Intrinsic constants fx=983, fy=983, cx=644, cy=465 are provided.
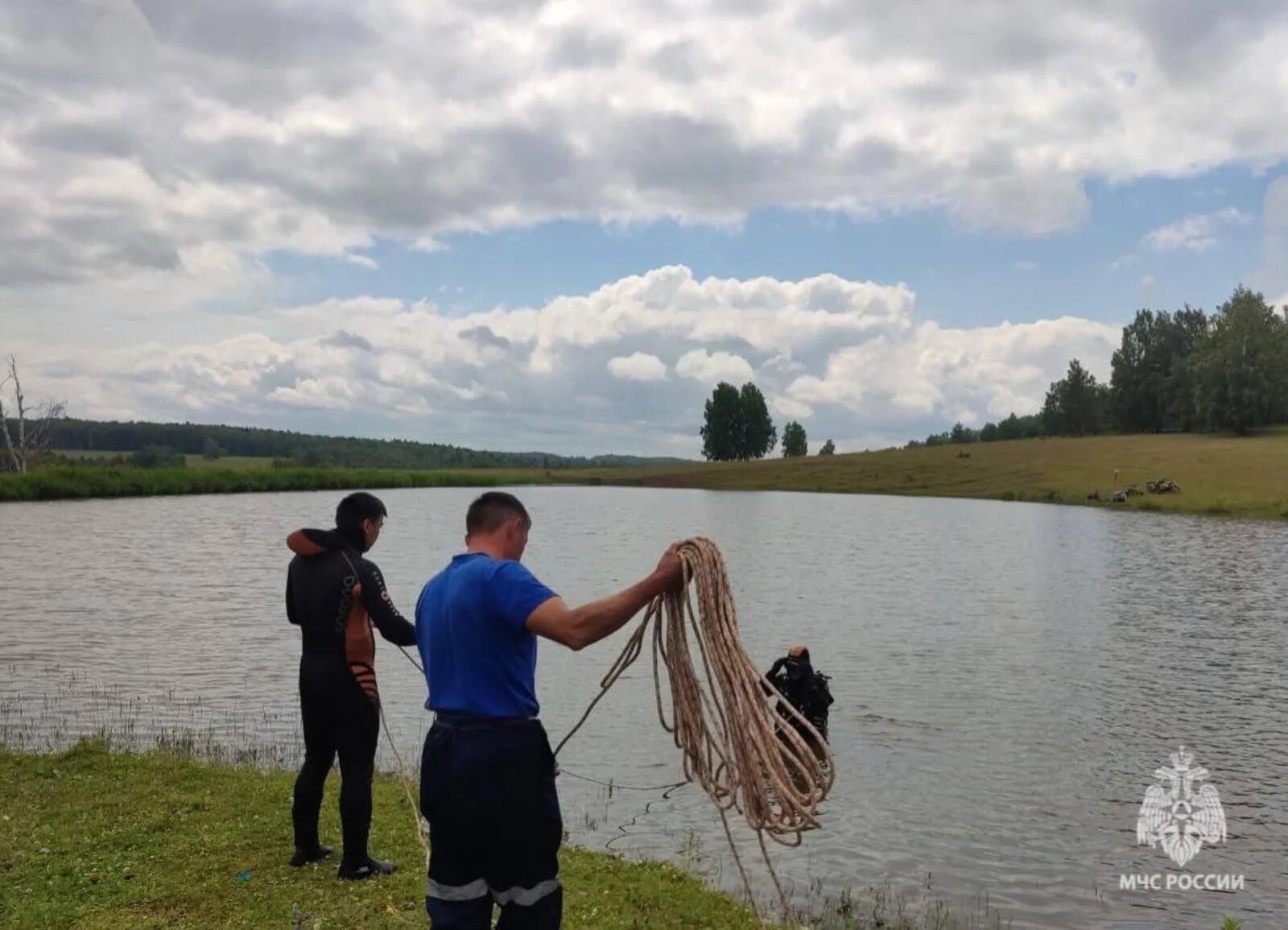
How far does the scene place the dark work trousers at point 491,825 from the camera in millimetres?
4406

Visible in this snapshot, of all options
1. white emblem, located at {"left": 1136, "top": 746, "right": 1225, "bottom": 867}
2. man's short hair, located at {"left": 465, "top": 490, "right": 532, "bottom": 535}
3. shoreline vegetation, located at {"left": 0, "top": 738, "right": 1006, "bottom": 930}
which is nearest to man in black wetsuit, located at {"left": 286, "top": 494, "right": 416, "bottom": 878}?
shoreline vegetation, located at {"left": 0, "top": 738, "right": 1006, "bottom": 930}

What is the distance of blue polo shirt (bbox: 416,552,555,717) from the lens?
440cm

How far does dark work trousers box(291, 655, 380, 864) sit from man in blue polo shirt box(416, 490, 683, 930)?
2996 mm

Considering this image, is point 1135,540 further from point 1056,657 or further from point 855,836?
point 855,836

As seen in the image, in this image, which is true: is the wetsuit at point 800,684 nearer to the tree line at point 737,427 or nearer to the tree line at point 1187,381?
the tree line at point 1187,381

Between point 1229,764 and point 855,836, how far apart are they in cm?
706

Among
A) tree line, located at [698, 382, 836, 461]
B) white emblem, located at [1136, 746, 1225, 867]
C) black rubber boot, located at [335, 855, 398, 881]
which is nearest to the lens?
black rubber boot, located at [335, 855, 398, 881]

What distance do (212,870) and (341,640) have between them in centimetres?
248

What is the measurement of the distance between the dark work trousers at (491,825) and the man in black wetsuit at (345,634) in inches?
104

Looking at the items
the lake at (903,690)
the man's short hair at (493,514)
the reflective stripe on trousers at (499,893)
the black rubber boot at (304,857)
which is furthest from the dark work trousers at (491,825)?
the lake at (903,690)

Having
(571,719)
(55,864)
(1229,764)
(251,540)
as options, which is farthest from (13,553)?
(1229,764)

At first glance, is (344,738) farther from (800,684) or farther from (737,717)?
(800,684)

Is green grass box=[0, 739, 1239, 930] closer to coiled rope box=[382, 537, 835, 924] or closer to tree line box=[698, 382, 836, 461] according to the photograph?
coiled rope box=[382, 537, 835, 924]

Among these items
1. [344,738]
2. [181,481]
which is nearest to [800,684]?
[344,738]
